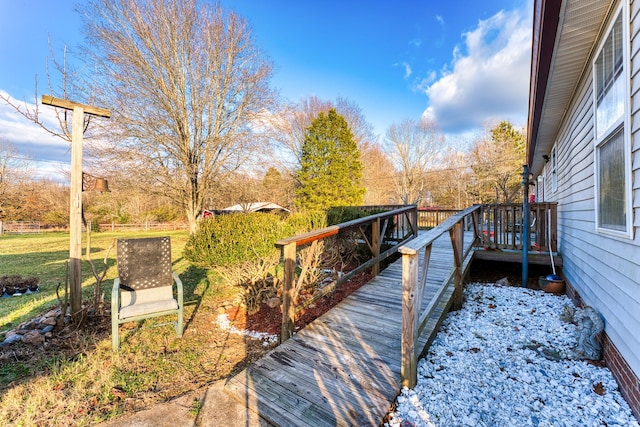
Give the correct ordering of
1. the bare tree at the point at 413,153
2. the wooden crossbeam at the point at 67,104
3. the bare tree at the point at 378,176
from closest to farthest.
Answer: the wooden crossbeam at the point at 67,104
the bare tree at the point at 413,153
the bare tree at the point at 378,176

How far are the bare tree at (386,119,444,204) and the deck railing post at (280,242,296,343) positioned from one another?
20.9 metres

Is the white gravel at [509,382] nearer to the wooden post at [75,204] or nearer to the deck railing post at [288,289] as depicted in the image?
the deck railing post at [288,289]

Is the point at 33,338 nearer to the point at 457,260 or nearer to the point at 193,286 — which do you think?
the point at 193,286

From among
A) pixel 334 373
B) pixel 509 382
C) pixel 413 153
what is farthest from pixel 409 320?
pixel 413 153

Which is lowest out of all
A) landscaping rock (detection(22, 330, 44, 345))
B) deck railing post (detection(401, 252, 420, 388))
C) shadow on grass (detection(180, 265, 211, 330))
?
shadow on grass (detection(180, 265, 211, 330))

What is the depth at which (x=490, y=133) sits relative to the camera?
63.9 feet

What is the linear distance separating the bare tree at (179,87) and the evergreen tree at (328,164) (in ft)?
21.0

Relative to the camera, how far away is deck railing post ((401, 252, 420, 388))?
1.94 m

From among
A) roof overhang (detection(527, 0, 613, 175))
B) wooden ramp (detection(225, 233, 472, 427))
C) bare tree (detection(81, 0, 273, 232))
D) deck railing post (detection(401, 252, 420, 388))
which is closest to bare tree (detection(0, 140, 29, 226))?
bare tree (detection(81, 0, 273, 232))

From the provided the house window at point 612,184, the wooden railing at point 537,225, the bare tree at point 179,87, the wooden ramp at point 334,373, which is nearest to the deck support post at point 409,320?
the wooden ramp at point 334,373

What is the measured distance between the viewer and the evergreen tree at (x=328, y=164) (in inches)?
659

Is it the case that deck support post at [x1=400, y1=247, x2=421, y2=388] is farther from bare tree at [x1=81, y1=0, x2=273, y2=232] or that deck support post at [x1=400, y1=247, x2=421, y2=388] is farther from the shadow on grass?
bare tree at [x1=81, y1=0, x2=273, y2=232]

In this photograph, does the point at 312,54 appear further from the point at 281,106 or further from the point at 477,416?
the point at 477,416

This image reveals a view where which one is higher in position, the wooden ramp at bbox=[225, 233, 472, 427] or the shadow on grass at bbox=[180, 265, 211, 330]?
the wooden ramp at bbox=[225, 233, 472, 427]
